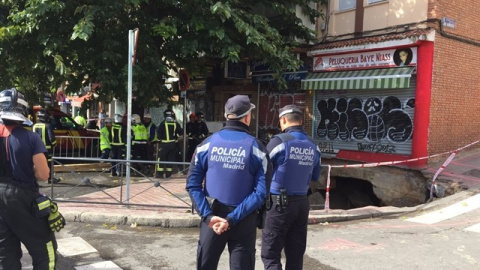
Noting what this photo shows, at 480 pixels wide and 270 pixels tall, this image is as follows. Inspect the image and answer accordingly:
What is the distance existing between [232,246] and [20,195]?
1826mm

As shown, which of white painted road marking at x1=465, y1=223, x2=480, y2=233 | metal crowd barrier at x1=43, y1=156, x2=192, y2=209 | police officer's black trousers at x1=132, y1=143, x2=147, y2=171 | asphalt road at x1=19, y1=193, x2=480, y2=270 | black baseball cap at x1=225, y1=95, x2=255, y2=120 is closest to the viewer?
black baseball cap at x1=225, y1=95, x2=255, y2=120

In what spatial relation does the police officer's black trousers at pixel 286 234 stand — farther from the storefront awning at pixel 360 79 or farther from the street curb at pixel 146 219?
the storefront awning at pixel 360 79

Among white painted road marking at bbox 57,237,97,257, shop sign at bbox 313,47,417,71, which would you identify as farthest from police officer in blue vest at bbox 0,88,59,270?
shop sign at bbox 313,47,417,71

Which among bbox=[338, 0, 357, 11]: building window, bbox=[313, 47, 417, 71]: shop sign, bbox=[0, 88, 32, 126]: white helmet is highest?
bbox=[338, 0, 357, 11]: building window

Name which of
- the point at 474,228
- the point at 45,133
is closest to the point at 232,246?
the point at 474,228

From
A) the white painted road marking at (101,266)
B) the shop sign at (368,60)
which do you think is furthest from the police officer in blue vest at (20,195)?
the shop sign at (368,60)

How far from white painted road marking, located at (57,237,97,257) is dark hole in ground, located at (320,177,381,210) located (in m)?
8.44

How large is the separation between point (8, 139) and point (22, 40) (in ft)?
25.2

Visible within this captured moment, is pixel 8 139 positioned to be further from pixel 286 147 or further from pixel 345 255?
pixel 345 255

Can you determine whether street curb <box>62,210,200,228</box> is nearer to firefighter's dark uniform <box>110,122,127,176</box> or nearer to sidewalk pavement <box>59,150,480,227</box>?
sidewalk pavement <box>59,150,480,227</box>

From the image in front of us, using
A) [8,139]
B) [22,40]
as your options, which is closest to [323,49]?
[22,40]

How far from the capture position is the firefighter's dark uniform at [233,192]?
3.05 metres

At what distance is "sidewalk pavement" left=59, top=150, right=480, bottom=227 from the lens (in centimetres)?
680

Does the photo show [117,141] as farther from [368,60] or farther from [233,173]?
A: [233,173]
